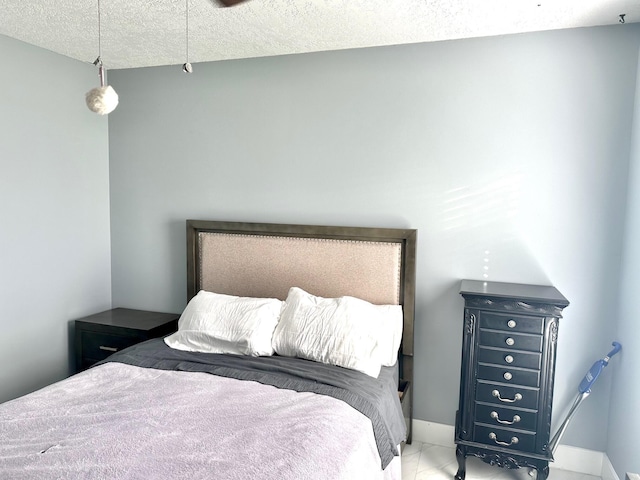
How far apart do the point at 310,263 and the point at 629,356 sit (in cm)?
184

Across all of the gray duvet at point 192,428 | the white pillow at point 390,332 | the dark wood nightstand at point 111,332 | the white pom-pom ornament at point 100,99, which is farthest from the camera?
the dark wood nightstand at point 111,332

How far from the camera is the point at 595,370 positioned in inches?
103

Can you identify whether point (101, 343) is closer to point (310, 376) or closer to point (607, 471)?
point (310, 376)

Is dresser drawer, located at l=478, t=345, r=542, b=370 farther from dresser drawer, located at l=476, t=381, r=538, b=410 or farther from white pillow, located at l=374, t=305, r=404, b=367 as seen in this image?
A: white pillow, located at l=374, t=305, r=404, b=367

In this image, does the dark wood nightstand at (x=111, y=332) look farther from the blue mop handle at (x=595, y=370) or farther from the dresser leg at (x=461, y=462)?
the blue mop handle at (x=595, y=370)

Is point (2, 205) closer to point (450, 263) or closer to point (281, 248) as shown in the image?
point (281, 248)

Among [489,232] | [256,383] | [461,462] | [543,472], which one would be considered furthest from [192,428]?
[489,232]

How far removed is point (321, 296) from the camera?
316 cm

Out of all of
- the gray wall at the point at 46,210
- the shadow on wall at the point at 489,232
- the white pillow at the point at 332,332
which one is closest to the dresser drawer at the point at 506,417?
the white pillow at the point at 332,332

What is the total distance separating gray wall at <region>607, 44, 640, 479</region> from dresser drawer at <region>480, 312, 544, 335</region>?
459mm

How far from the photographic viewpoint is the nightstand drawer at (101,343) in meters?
3.35

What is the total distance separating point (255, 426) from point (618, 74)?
2.60m

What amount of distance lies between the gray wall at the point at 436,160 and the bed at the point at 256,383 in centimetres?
22

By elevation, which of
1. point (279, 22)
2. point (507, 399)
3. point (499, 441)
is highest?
point (279, 22)
